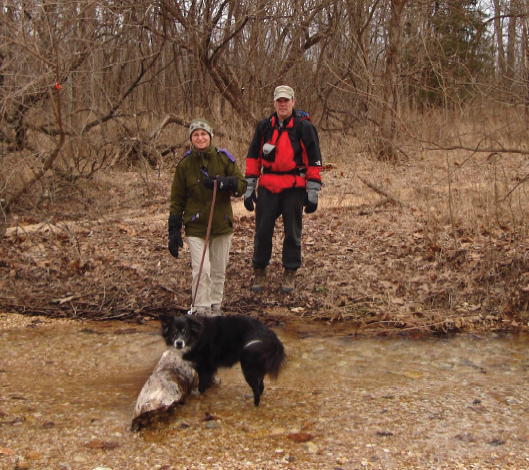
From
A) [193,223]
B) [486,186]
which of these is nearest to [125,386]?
[193,223]

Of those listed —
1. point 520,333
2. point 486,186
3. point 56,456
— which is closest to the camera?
point 56,456

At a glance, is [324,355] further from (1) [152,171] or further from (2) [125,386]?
(1) [152,171]

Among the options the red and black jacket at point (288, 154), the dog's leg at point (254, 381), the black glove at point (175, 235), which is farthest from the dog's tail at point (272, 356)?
the red and black jacket at point (288, 154)

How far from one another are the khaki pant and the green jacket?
0.10m

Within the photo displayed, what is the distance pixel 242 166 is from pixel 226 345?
28.5ft

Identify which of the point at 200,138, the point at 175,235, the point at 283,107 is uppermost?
the point at 283,107

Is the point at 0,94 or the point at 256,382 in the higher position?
the point at 0,94

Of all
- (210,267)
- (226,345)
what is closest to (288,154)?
(210,267)

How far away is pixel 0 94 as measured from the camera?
7129mm

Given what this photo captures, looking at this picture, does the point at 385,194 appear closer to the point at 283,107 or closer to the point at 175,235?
the point at 283,107

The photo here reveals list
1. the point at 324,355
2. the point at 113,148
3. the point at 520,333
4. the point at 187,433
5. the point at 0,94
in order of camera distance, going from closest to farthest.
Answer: the point at 187,433, the point at 324,355, the point at 520,333, the point at 0,94, the point at 113,148

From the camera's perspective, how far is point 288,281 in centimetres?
684

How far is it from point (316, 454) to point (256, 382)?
76 centimetres

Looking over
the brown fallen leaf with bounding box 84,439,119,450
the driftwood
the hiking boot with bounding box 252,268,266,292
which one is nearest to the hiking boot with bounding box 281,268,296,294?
the hiking boot with bounding box 252,268,266,292
